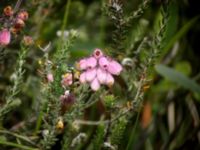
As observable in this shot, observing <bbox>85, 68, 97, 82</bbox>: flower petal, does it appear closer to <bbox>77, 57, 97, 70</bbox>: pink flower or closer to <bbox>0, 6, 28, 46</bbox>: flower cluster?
<bbox>77, 57, 97, 70</bbox>: pink flower

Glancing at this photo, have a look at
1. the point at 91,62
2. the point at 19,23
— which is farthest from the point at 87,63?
the point at 19,23

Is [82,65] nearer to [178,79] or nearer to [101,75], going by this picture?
[101,75]

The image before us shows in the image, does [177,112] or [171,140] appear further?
[177,112]

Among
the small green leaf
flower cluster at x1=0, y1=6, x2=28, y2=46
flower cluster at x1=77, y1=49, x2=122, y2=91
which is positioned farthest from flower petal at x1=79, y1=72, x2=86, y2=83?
the small green leaf

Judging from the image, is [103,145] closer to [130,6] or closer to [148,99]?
[148,99]

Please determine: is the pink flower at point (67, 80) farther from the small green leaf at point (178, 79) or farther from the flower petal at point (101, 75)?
the small green leaf at point (178, 79)

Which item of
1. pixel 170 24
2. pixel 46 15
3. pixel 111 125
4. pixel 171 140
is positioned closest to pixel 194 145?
pixel 171 140
